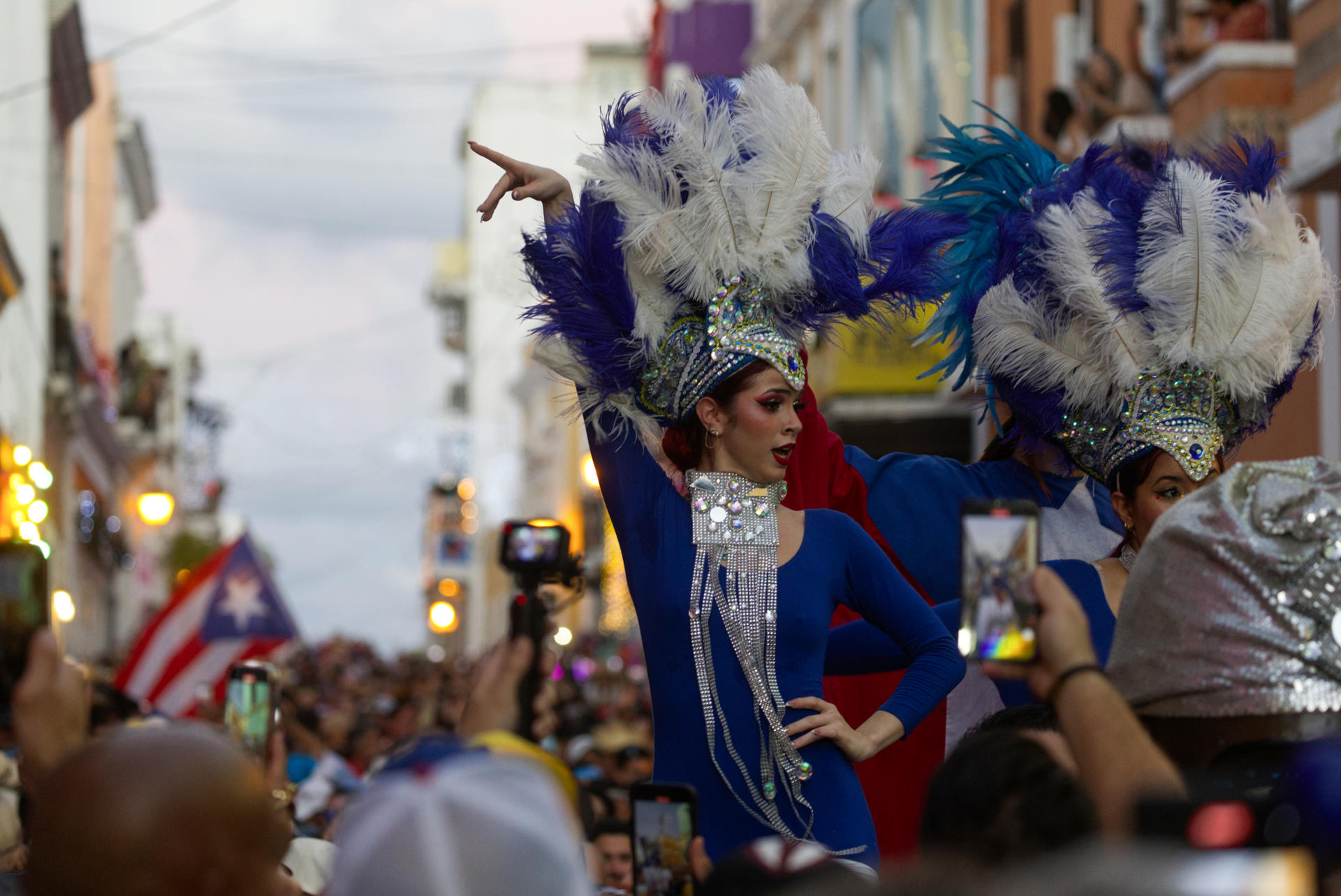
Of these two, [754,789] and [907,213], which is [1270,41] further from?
[754,789]

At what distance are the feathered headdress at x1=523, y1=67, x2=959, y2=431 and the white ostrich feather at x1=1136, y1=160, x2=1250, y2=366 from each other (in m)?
0.60

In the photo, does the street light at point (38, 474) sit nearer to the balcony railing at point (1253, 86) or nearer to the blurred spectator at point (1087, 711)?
the balcony railing at point (1253, 86)

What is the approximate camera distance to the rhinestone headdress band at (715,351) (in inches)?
130

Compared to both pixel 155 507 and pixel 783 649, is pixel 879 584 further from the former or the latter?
pixel 155 507

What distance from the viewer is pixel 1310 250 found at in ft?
11.8

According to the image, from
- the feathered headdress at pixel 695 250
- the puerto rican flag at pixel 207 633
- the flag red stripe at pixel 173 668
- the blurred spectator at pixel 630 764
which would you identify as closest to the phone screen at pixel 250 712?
the feathered headdress at pixel 695 250

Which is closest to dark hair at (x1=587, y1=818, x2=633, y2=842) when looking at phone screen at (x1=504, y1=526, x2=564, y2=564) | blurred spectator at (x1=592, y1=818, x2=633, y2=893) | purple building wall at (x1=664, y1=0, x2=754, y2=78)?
blurred spectator at (x1=592, y1=818, x2=633, y2=893)

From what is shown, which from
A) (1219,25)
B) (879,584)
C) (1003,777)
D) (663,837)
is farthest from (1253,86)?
(1003,777)

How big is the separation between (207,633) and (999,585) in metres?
8.11

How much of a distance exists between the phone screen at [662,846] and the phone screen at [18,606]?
0.88 meters

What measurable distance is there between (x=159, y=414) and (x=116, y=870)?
4561 cm

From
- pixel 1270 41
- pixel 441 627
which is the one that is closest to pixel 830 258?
pixel 441 627

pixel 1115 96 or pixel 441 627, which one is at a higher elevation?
pixel 1115 96

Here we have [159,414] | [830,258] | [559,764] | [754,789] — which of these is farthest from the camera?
[159,414]
